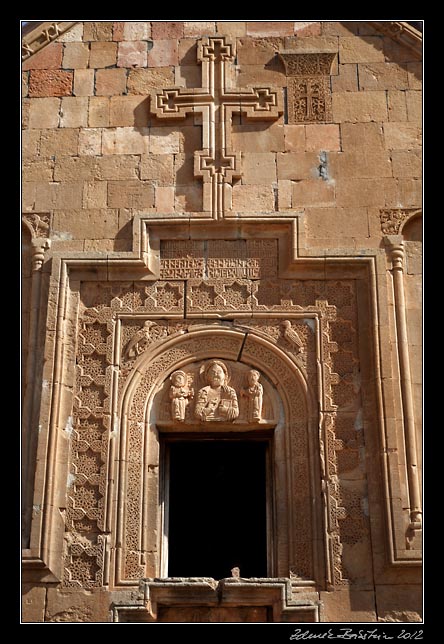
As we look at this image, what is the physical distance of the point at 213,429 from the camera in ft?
35.4

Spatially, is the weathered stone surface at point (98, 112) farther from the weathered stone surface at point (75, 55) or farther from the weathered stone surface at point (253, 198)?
the weathered stone surface at point (253, 198)

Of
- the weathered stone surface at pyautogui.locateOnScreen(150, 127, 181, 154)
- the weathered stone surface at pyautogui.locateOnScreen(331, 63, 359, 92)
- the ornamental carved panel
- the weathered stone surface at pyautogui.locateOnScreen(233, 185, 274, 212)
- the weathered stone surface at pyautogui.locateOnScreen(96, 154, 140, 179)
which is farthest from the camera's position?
the weathered stone surface at pyautogui.locateOnScreen(331, 63, 359, 92)

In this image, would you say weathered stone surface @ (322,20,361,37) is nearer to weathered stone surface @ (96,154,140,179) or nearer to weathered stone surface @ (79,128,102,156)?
weathered stone surface @ (96,154,140,179)

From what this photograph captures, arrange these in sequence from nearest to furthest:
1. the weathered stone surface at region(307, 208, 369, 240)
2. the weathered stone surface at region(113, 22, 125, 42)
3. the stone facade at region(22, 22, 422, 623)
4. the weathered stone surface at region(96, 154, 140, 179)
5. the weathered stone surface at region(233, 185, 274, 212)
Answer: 1. the stone facade at region(22, 22, 422, 623)
2. the weathered stone surface at region(307, 208, 369, 240)
3. the weathered stone surface at region(233, 185, 274, 212)
4. the weathered stone surface at region(96, 154, 140, 179)
5. the weathered stone surface at region(113, 22, 125, 42)

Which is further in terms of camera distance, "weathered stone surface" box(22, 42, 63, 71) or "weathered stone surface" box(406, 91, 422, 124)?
"weathered stone surface" box(22, 42, 63, 71)

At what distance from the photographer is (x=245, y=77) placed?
1227 centimetres

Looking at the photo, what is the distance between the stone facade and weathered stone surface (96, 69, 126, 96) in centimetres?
2

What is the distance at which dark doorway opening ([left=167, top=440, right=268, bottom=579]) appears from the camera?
34.7ft

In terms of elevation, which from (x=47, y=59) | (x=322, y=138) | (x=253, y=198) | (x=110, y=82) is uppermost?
(x=47, y=59)

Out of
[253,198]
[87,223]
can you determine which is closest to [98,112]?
[87,223]

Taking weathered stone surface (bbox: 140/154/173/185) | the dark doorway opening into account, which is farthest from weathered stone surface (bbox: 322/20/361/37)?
the dark doorway opening

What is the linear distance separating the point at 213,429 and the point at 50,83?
4.49 meters

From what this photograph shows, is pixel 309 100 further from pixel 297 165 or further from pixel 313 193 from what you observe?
pixel 313 193

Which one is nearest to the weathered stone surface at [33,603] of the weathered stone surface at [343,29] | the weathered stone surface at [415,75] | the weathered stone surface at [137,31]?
the weathered stone surface at [137,31]
